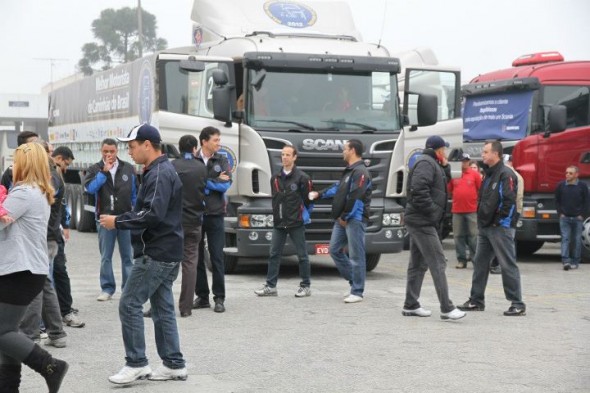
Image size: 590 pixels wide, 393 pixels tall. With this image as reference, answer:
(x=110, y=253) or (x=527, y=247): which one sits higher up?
(x=110, y=253)

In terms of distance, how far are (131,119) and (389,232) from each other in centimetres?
534

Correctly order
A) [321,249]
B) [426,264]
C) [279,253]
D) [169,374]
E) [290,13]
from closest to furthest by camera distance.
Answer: [169,374] < [426,264] < [279,253] < [321,249] < [290,13]

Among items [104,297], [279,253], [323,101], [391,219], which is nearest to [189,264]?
[104,297]

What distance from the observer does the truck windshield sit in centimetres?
1429

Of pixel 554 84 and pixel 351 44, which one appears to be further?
pixel 554 84

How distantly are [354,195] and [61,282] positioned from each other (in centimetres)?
359

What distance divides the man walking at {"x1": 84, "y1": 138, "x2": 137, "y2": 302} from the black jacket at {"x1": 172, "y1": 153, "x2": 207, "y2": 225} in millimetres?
1400

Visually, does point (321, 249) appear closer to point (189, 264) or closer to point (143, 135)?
point (189, 264)

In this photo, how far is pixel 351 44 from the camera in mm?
15250

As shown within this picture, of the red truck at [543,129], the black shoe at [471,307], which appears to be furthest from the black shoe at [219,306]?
the red truck at [543,129]

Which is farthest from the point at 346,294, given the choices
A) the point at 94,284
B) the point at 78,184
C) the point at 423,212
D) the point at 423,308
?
the point at 78,184

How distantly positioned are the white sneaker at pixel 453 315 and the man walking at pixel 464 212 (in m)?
5.78

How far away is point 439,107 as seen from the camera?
1641 centimetres

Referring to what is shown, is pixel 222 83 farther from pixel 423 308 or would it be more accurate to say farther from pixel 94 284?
pixel 423 308
